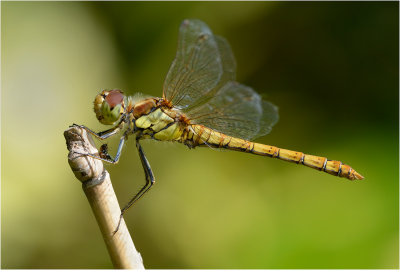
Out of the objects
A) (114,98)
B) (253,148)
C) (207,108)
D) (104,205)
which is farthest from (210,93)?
(104,205)

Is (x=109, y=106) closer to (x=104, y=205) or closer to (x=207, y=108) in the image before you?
Answer: (x=207, y=108)

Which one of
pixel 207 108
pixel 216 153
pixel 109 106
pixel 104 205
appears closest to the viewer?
pixel 104 205

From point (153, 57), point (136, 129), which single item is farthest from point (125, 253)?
point (153, 57)

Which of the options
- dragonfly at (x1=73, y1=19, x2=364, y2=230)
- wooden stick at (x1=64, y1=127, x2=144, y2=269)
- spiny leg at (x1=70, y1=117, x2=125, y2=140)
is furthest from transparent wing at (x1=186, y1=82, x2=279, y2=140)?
wooden stick at (x1=64, y1=127, x2=144, y2=269)

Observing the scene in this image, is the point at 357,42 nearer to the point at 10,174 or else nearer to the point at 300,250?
the point at 300,250

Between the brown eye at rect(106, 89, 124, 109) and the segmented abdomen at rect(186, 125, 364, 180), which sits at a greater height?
the brown eye at rect(106, 89, 124, 109)

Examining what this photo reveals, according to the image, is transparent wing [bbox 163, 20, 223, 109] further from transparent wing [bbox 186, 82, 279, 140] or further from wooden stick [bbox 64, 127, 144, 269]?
wooden stick [bbox 64, 127, 144, 269]
